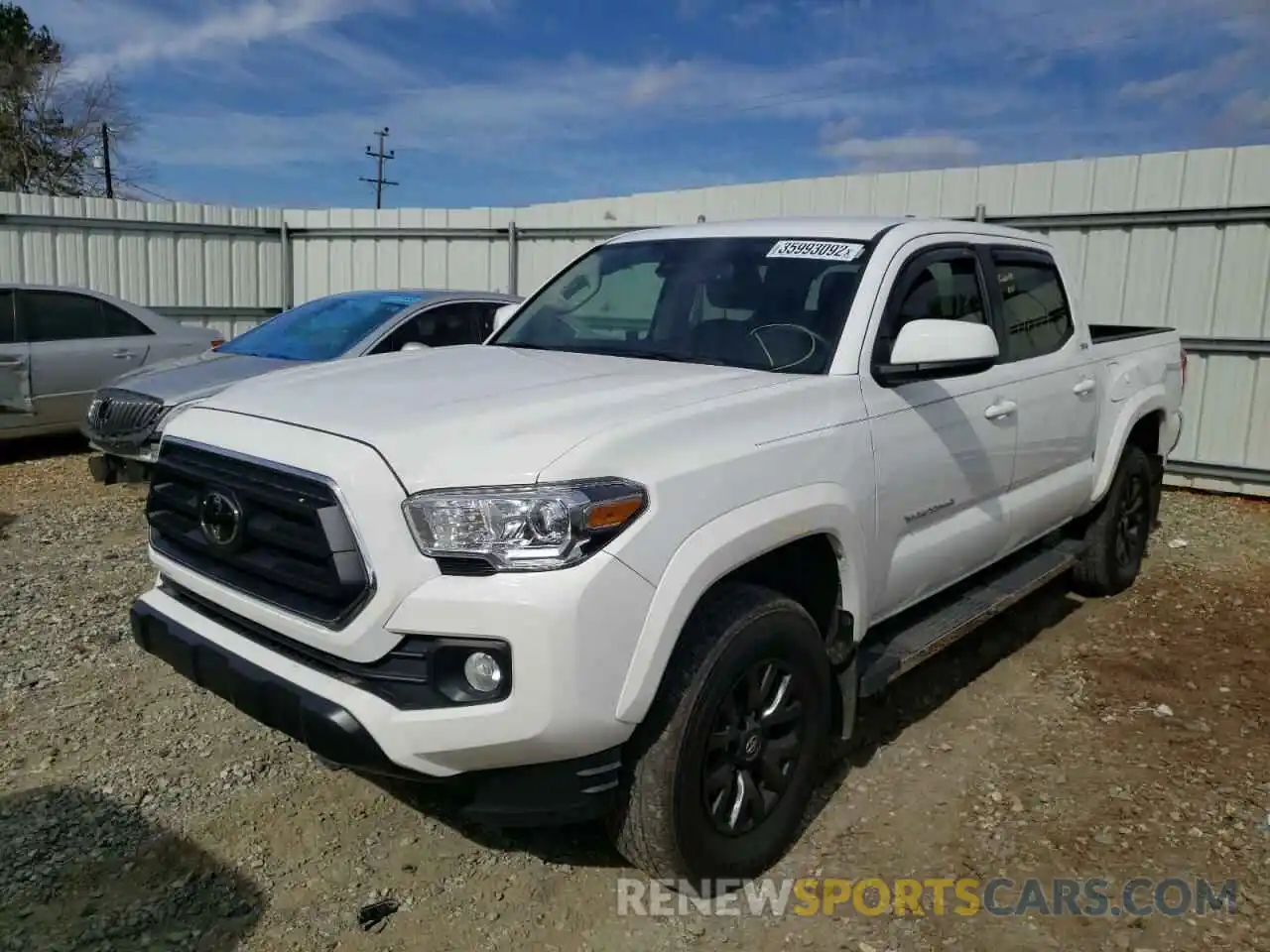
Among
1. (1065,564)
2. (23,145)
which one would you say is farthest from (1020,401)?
(23,145)

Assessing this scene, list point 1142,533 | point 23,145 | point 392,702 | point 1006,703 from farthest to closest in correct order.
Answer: point 23,145, point 1142,533, point 1006,703, point 392,702

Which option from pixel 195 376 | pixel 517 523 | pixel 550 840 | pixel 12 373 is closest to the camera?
pixel 517 523

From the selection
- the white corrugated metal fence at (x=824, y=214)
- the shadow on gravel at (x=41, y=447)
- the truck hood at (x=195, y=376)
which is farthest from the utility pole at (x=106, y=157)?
the truck hood at (x=195, y=376)

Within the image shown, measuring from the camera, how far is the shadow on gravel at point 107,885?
2754mm

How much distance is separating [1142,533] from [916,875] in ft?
12.1

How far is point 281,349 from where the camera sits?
7.39 metres

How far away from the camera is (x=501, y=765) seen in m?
2.51

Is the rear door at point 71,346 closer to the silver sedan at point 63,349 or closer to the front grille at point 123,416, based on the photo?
the silver sedan at point 63,349

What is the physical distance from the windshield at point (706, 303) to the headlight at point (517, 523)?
1.19m

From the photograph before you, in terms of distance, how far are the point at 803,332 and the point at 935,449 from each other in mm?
635

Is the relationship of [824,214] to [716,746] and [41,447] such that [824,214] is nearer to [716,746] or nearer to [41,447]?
[716,746]

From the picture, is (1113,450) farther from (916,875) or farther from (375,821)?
(375,821)

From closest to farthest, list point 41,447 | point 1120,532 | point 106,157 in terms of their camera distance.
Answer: point 1120,532 → point 41,447 → point 106,157

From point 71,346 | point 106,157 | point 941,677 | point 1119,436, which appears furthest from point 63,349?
point 106,157
